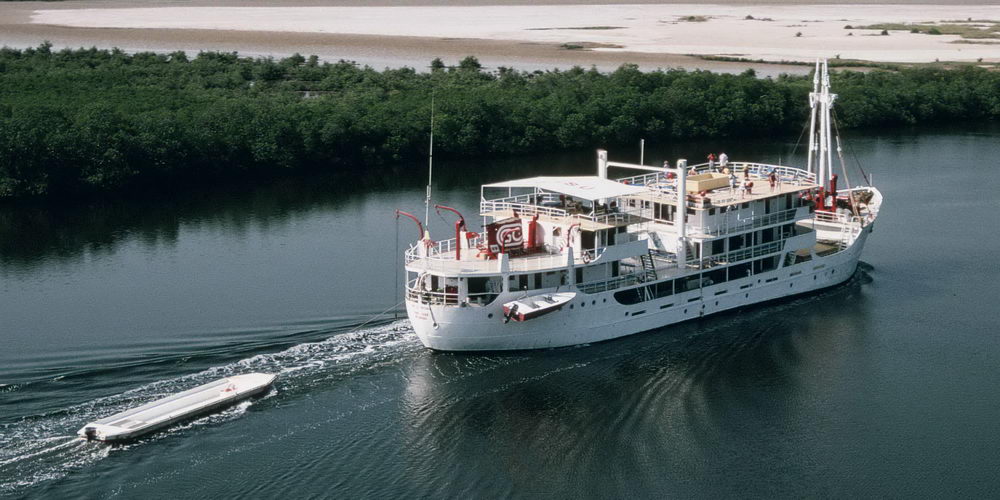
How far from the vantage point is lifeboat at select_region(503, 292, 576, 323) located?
49844 millimetres

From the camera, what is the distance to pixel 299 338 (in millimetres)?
51312

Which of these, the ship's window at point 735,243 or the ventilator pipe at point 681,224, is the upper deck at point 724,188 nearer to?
the ventilator pipe at point 681,224

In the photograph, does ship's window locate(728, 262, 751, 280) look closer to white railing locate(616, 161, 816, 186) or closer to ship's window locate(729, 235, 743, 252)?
ship's window locate(729, 235, 743, 252)

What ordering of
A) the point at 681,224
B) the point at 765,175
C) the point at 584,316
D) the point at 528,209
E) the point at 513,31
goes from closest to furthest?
the point at 584,316
the point at 528,209
the point at 681,224
the point at 765,175
the point at 513,31

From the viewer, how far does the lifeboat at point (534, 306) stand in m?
49.8

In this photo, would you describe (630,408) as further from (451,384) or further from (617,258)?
(617,258)

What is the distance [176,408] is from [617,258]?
766 inches

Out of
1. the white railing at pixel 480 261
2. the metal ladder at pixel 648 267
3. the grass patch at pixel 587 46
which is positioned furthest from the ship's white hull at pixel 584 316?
the grass patch at pixel 587 46

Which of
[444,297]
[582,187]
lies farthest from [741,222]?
[444,297]

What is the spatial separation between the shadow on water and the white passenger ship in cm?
113

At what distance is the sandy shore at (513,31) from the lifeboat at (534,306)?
83.2 metres

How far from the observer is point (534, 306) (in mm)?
50406

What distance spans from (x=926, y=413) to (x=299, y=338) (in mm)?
24345

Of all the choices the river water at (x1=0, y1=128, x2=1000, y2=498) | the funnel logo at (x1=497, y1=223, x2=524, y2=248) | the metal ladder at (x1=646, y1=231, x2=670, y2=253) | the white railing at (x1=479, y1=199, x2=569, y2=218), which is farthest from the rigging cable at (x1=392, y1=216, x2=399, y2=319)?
the metal ladder at (x1=646, y1=231, x2=670, y2=253)
